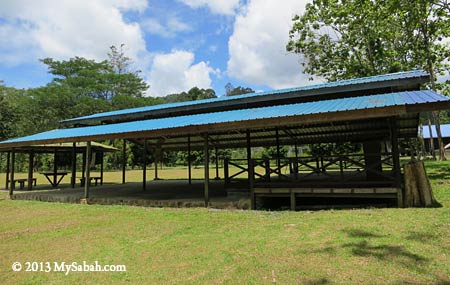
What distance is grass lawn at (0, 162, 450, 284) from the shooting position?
12.5 ft

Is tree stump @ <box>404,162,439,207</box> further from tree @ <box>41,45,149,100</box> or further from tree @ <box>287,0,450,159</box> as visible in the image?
tree @ <box>41,45,149,100</box>

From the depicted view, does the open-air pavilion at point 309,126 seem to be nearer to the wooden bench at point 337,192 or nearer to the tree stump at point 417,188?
the wooden bench at point 337,192

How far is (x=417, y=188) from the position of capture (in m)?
7.32

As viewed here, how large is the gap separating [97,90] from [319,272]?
142 ft

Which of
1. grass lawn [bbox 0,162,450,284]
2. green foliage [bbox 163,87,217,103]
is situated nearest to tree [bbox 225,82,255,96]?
green foliage [bbox 163,87,217,103]

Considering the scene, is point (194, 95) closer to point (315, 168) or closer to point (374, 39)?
point (374, 39)

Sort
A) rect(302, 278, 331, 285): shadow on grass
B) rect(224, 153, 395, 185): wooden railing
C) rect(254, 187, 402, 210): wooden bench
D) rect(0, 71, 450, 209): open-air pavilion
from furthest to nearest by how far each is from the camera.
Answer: rect(224, 153, 395, 185): wooden railing
rect(254, 187, 402, 210): wooden bench
rect(0, 71, 450, 209): open-air pavilion
rect(302, 278, 331, 285): shadow on grass

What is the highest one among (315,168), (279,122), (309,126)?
(309,126)

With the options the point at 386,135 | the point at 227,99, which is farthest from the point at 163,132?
the point at 386,135

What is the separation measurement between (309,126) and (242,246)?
725 centimetres

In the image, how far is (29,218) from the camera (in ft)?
26.9

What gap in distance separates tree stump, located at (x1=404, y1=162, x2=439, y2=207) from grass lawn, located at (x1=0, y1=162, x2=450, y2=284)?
0.39m

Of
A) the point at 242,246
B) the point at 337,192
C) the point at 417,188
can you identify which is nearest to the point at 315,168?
the point at 337,192

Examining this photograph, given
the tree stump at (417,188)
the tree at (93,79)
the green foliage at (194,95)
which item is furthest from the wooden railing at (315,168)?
the green foliage at (194,95)
